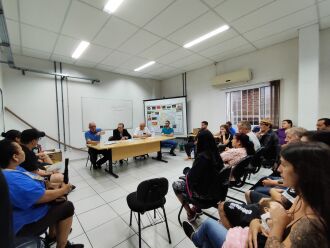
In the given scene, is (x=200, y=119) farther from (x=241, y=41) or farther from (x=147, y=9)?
(x=147, y=9)

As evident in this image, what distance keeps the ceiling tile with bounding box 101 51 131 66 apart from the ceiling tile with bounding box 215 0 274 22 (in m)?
2.79

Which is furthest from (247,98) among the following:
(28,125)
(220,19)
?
(28,125)

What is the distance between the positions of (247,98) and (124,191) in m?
4.42

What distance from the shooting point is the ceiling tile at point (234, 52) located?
4.44 meters

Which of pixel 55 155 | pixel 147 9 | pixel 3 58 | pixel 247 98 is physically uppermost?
pixel 147 9

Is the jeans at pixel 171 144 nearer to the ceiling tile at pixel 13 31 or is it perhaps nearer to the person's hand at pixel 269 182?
the person's hand at pixel 269 182

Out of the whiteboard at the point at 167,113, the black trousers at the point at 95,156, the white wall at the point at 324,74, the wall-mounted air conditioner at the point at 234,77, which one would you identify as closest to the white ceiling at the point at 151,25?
the white wall at the point at 324,74

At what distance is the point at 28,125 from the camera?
4480 millimetres

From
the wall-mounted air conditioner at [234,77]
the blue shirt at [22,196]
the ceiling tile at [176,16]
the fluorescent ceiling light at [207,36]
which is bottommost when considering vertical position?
the blue shirt at [22,196]

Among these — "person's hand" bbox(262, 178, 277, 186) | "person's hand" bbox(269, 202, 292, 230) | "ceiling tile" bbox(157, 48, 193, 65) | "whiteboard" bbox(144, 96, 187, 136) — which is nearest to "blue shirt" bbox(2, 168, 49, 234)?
"person's hand" bbox(269, 202, 292, 230)

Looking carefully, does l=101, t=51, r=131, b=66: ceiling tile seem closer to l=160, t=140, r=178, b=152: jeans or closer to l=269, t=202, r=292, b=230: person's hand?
l=160, t=140, r=178, b=152: jeans

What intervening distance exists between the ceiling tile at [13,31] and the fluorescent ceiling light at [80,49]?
1.12 m

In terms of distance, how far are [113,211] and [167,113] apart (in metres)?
4.81

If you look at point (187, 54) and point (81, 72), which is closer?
point (187, 54)
